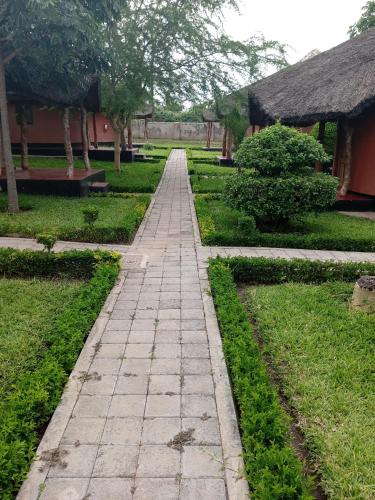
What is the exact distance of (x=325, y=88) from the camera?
1243 centimetres

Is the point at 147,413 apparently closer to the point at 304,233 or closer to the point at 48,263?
the point at 48,263

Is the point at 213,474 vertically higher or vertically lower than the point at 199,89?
lower

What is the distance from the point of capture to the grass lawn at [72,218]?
816 cm

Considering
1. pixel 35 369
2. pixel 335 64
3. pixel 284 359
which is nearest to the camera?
pixel 35 369

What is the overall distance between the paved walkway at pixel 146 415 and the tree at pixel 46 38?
6564mm

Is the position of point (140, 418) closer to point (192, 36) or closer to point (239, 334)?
point (239, 334)

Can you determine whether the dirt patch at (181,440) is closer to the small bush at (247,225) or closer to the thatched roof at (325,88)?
the small bush at (247,225)

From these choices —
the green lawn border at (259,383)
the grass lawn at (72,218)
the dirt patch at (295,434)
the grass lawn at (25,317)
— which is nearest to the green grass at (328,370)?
the dirt patch at (295,434)

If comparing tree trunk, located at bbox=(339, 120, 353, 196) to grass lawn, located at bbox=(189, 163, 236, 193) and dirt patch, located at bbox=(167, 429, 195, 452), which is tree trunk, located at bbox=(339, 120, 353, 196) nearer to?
grass lawn, located at bbox=(189, 163, 236, 193)

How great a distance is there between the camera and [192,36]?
1468 centimetres

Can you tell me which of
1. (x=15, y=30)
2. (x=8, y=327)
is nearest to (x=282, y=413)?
(x=8, y=327)

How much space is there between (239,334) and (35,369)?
2.02 m

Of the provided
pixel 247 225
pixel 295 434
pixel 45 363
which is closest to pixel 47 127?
pixel 247 225

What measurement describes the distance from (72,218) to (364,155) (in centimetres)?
882
